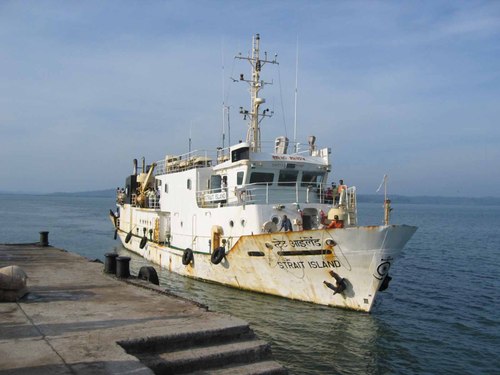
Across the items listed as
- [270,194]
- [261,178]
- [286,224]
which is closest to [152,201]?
[261,178]

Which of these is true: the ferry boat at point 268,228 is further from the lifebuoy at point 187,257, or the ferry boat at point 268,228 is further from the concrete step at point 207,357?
the concrete step at point 207,357

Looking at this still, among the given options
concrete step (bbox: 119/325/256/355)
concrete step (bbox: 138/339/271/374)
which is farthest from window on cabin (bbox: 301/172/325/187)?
concrete step (bbox: 138/339/271/374)

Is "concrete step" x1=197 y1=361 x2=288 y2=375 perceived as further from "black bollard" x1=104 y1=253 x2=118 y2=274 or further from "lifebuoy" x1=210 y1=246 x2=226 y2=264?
"lifebuoy" x1=210 y1=246 x2=226 y2=264

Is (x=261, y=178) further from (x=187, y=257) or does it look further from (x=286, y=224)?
(x=187, y=257)

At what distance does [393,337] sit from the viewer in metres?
13.0

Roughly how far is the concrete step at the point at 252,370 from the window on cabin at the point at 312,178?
13.1 m

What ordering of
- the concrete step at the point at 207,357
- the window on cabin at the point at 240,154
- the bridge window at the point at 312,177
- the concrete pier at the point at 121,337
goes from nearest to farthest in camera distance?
1. the concrete pier at the point at 121,337
2. the concrete step at the point at 207,357
3. the window on cabin at the point at 240,154
4. the bridge window at the point at 312,177

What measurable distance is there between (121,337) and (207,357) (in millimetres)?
1215

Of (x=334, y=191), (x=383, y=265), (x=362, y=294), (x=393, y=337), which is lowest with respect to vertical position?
(x=393, y=337)

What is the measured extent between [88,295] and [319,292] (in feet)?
26.6

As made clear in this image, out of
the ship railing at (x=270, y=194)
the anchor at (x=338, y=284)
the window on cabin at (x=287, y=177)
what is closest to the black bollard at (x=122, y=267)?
the anchor at (x=338, y=284)

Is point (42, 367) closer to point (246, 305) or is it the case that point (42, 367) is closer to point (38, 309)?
point (38, 309)

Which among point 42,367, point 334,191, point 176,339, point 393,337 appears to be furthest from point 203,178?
point 42,367

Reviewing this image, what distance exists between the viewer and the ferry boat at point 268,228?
14367 mm
